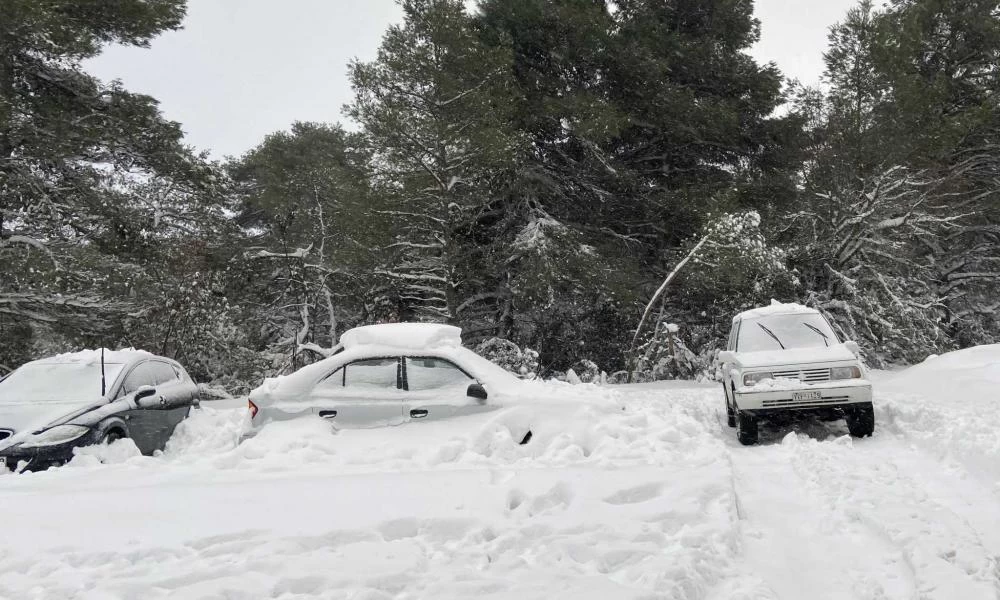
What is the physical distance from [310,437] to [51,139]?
12.8 meters

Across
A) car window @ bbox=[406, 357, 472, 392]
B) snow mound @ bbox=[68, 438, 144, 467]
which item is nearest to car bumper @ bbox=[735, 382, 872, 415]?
car window @ bbox=[406, 357, 472, 392]

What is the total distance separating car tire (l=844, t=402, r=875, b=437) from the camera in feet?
28.8

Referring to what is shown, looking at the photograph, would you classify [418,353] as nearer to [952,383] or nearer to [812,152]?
[952,383]

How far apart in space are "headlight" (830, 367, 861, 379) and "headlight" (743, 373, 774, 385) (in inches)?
30.7

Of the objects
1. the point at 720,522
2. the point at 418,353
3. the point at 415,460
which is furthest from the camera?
the point at 418,353

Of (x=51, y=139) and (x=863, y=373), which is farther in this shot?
(x=51, y=139)

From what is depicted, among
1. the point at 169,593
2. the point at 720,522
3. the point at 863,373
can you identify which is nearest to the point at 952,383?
the point at 863,373

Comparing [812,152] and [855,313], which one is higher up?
[812,152]

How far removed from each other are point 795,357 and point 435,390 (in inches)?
→ 207

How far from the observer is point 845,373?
8.99m

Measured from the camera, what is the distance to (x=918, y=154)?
2269 centimetres

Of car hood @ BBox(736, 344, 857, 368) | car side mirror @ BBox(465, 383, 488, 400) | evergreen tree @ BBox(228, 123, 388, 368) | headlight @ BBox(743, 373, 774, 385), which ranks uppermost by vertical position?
evergreen tree @ BBox(228, 123, 388, 368)

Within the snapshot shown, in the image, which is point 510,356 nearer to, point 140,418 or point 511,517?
point 140,418

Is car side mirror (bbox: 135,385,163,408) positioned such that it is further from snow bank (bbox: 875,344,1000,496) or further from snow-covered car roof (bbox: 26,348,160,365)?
snow bank (bbox: 875,344,1000,496)
